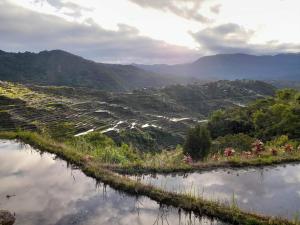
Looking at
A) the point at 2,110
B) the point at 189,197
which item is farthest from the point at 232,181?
the point at 2,110

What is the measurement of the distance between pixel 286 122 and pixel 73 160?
5888 centimetres

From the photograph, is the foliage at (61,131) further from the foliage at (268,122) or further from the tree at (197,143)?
the foliage at (268,122)

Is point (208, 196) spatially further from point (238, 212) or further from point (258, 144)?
point (258, 144)

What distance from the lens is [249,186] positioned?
65.7 feet

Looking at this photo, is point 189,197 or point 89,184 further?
point 89,184

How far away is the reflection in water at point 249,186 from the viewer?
1702 centimetres

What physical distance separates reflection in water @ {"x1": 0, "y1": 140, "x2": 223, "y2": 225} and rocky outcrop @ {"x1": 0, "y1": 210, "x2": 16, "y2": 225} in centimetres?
26

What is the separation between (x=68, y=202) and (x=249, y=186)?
947 centimetres

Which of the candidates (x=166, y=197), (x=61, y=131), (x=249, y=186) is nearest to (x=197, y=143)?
(x=249, y=186)

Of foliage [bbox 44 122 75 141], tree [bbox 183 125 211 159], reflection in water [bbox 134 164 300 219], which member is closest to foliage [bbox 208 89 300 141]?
tree [bbox 183 125 211 159]

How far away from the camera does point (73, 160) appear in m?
24.9

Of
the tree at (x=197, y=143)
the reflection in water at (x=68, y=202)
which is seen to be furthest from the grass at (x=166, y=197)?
the tree at (x=197, y=143)

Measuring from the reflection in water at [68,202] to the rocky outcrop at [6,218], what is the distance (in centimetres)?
26

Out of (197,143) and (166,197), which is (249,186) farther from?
(197,143)
